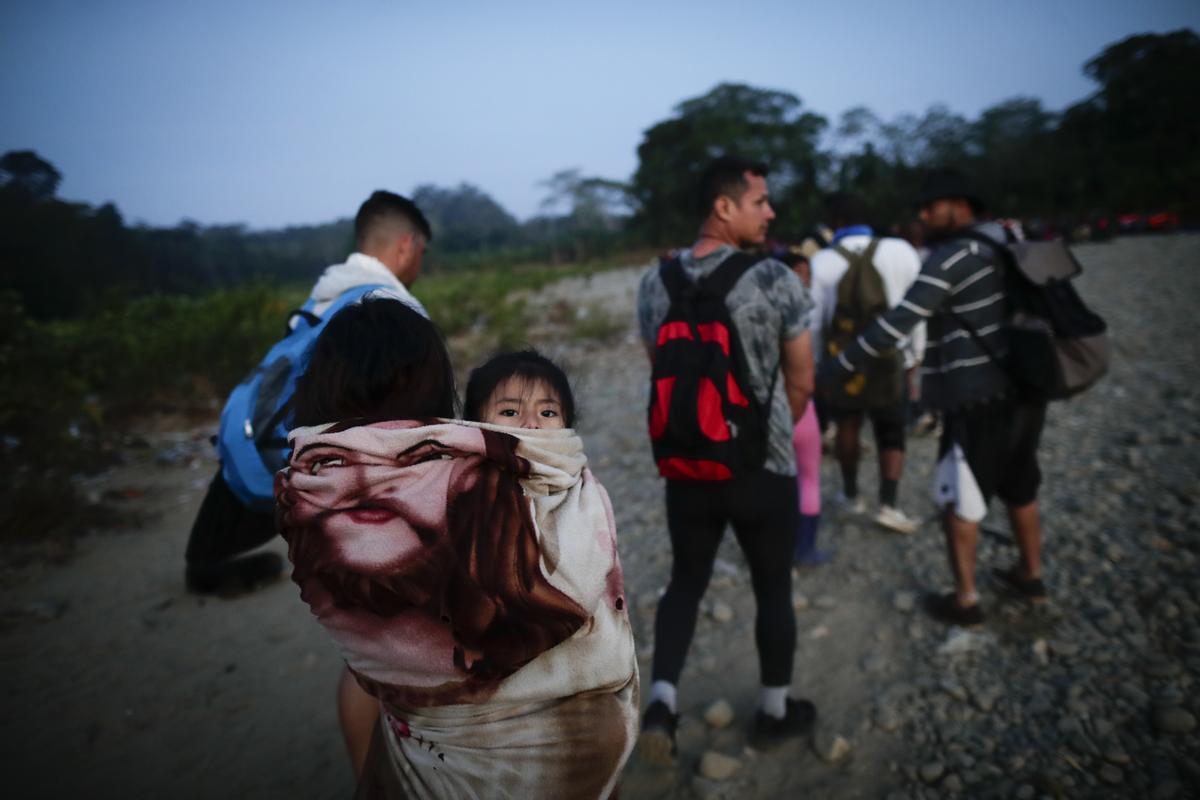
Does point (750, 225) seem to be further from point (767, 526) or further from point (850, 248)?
point (850, 248)

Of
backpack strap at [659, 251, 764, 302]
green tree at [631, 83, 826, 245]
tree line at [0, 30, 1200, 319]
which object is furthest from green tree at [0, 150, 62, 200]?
green tree at [631, 83, 826, 245]

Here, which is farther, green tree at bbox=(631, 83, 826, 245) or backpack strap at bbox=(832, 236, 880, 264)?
green tree at bbox=(631, 83, 826, 245)

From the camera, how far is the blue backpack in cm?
176

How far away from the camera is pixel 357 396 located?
1.04 meters

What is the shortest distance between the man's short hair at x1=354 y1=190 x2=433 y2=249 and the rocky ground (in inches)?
37.3

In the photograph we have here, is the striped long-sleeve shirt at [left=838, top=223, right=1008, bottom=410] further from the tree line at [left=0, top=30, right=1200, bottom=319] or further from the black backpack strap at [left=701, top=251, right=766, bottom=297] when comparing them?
the tree line at [left=0, top=30, right=1200, bottom=319]

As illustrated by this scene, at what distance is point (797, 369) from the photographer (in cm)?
211

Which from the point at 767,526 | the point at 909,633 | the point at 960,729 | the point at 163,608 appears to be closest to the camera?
the point at 767,526

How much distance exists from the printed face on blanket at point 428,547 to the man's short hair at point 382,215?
1516 millimetres

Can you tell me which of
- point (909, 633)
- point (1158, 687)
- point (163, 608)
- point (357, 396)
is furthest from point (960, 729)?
point (163, 608)

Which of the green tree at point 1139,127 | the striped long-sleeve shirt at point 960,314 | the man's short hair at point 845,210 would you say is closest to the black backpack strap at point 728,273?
the striped long-sleeve shirt at point 960,314

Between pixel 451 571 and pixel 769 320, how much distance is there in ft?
4.57

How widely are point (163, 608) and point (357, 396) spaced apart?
3.42 m

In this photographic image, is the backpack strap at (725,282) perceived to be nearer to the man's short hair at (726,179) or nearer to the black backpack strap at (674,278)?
the black backpack strap at (674,278)
